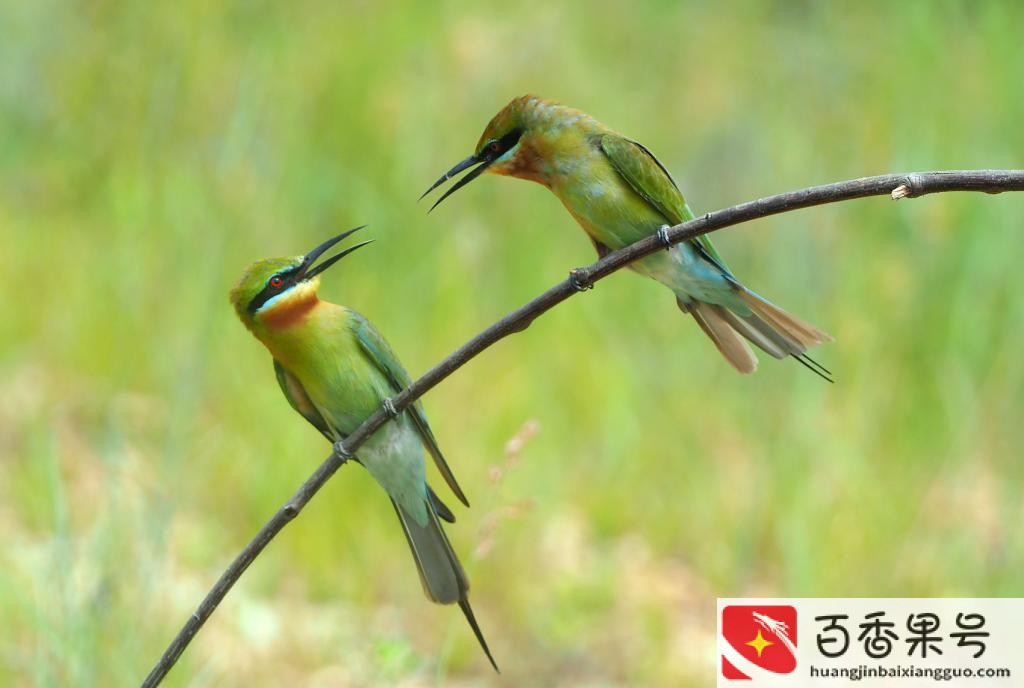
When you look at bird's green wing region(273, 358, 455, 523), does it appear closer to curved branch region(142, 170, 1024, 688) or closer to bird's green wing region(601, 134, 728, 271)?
bird's green wing region(601, 134, 728, 271)

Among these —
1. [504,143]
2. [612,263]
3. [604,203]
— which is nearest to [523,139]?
[504,143]

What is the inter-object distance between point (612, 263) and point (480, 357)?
2.83 m

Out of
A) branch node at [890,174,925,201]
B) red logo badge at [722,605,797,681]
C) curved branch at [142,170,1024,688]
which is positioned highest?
curved branch at [142,170,1024,688]

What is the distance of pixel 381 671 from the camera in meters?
2.41

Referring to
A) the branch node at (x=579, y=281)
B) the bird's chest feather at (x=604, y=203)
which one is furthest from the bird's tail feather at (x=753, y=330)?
the branch node at (x=579, y=281)

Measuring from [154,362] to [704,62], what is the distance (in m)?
3.12

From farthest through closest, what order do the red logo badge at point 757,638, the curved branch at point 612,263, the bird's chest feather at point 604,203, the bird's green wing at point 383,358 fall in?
1. the red logo badge at point 757,638
2. the bird's green wing at point 383,358
3. the bird's chest feather at point 604,203
4. the curved branch at point 612,263

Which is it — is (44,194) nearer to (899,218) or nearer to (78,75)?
(78,75)

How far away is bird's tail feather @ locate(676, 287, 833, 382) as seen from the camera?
167 centimetres

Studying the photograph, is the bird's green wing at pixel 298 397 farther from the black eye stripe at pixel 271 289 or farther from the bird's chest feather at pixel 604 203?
the bird's chest feather at pixel 604 203

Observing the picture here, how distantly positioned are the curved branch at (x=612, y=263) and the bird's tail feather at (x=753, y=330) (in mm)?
469

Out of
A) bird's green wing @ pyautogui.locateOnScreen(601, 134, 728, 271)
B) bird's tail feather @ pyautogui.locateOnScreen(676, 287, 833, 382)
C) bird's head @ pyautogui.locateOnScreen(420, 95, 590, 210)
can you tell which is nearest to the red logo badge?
bird's tail feather @ pyautogui.locateOnScreen(676, 287, 833, 382)

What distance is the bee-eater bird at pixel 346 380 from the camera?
179 cm

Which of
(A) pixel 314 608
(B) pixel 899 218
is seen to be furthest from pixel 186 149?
(B) pixel 899 218
